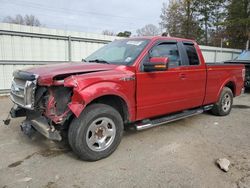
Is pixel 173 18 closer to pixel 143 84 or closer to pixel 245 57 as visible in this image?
pixel 245 57

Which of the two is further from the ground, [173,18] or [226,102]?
[173,18]

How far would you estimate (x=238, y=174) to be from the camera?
3.21 m

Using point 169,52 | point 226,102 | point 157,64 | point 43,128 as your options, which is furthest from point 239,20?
point 43,128

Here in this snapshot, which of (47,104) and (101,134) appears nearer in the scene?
(47,104)

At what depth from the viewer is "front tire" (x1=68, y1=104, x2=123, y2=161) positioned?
330 centimetres

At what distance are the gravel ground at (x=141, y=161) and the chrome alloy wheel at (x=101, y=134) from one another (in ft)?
0.82

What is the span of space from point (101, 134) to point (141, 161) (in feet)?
2.48

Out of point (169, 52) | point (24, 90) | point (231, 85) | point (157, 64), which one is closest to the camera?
point (24, 90)

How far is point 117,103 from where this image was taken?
392 centimetres

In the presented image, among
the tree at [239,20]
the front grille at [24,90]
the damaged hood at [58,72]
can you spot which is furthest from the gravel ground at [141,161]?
the tree at [239,20]

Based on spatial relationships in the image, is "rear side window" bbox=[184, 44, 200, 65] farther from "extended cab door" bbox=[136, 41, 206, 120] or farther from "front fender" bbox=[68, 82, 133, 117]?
"front fender" bbox=[68, 82, 133, 117]

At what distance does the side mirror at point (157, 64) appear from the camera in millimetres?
3752

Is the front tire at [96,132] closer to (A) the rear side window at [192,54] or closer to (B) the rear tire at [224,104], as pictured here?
(A) the rear side window at [192,54]

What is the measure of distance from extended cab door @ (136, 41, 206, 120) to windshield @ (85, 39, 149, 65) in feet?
0.70
